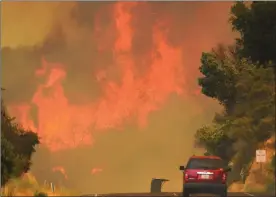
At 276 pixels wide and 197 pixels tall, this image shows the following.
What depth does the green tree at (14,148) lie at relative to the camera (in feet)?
112

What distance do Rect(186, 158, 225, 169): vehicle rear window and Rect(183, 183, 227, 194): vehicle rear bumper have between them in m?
0.77

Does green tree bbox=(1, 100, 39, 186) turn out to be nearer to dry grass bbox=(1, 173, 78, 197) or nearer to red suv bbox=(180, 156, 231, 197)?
dry grass bbox=(1, 173, 78, 197)

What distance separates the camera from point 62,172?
57312mm

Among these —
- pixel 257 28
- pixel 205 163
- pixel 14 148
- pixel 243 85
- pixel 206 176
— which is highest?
pixel 257 28

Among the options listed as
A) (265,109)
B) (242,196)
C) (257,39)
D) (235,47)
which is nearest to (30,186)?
(242,196)

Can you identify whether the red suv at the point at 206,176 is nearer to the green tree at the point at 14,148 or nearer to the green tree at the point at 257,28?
the green tree at the point at 14,148

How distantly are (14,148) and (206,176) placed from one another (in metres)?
13.7

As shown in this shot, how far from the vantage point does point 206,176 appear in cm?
2789

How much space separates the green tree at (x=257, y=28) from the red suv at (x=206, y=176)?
1660 cm

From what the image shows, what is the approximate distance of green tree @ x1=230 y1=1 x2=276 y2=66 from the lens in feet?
141

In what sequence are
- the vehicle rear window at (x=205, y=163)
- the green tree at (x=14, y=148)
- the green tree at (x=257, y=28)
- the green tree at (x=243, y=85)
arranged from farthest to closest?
the green tree at (x=257, y=28)
the green tree at (x=243, y=85)
the green tree at (x=14, y=148)
the vehicle rear window at (x=205, y=163)

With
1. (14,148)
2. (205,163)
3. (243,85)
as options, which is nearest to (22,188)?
(14,148)

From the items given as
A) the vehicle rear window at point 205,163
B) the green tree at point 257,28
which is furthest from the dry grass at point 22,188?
the green tree at point 257,28

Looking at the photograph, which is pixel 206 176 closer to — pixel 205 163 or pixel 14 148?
pixel 205 163
